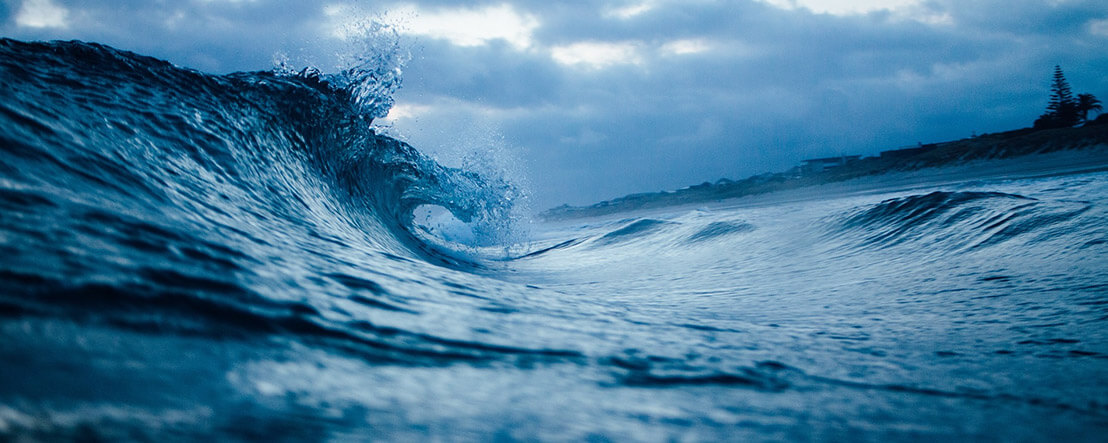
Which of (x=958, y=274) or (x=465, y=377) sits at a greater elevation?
(x=465, y=377)

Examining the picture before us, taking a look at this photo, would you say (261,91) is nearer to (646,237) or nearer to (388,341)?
(388,341)

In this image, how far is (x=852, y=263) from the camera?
3842 mm

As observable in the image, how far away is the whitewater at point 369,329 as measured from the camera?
2.42 feet

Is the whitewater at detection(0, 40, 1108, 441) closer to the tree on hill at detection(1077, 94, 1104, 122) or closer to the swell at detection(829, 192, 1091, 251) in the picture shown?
the swell at detection(829, 192, 1091, 251)

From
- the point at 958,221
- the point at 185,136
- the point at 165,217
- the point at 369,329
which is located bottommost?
the point at 958,221

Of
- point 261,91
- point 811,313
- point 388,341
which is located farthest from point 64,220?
point 261,91

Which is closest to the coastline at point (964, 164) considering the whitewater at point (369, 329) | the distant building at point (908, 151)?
the distant building at point (908, 151)

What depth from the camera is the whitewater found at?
738mm

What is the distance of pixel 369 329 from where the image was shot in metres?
1.16

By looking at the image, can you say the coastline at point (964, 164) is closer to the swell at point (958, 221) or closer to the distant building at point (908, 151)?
the distant building at point (908, 151)

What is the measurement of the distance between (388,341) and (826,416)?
31.7 inches

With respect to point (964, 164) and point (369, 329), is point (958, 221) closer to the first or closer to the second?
point (369, 329)

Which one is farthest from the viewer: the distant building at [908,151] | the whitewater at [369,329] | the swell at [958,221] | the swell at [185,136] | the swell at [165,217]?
the distant building at [908,151]

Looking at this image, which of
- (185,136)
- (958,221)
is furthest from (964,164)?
(185,136)
